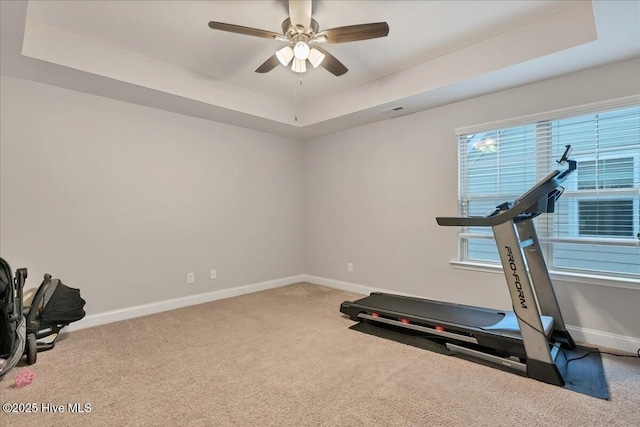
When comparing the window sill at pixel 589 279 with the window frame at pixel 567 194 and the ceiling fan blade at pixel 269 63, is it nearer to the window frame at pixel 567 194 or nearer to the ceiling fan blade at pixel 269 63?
the window frame at pixel 567 194

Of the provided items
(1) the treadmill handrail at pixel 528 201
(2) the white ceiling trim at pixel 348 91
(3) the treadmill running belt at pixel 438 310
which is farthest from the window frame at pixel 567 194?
(1) the treadmill handrail at pixel 528 201

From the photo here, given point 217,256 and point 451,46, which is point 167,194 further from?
point 451,46

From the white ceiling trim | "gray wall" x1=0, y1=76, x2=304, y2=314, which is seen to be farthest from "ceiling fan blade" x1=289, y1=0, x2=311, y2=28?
"gray wall" x1=0, y1=76, x2=304, y2=314

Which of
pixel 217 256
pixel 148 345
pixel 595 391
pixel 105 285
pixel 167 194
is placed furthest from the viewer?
pixel 217 256

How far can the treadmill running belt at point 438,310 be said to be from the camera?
271cm

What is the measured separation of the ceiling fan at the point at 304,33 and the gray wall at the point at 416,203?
1704mm

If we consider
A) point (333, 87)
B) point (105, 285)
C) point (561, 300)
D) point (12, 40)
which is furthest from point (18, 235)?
point (561, 300)

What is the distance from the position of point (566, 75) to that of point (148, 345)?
169 inches

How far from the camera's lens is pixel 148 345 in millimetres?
2723

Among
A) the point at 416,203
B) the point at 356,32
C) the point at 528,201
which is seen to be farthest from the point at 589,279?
the point at 356,32

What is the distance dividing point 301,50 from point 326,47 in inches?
30.5

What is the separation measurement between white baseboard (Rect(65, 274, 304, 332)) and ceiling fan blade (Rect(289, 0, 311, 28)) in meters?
3.22

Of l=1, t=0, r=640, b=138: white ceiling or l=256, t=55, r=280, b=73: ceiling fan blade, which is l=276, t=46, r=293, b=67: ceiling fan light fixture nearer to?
l=256, t=55, r=280, b=73: ceiling fan blade

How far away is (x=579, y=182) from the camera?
9.26ft
